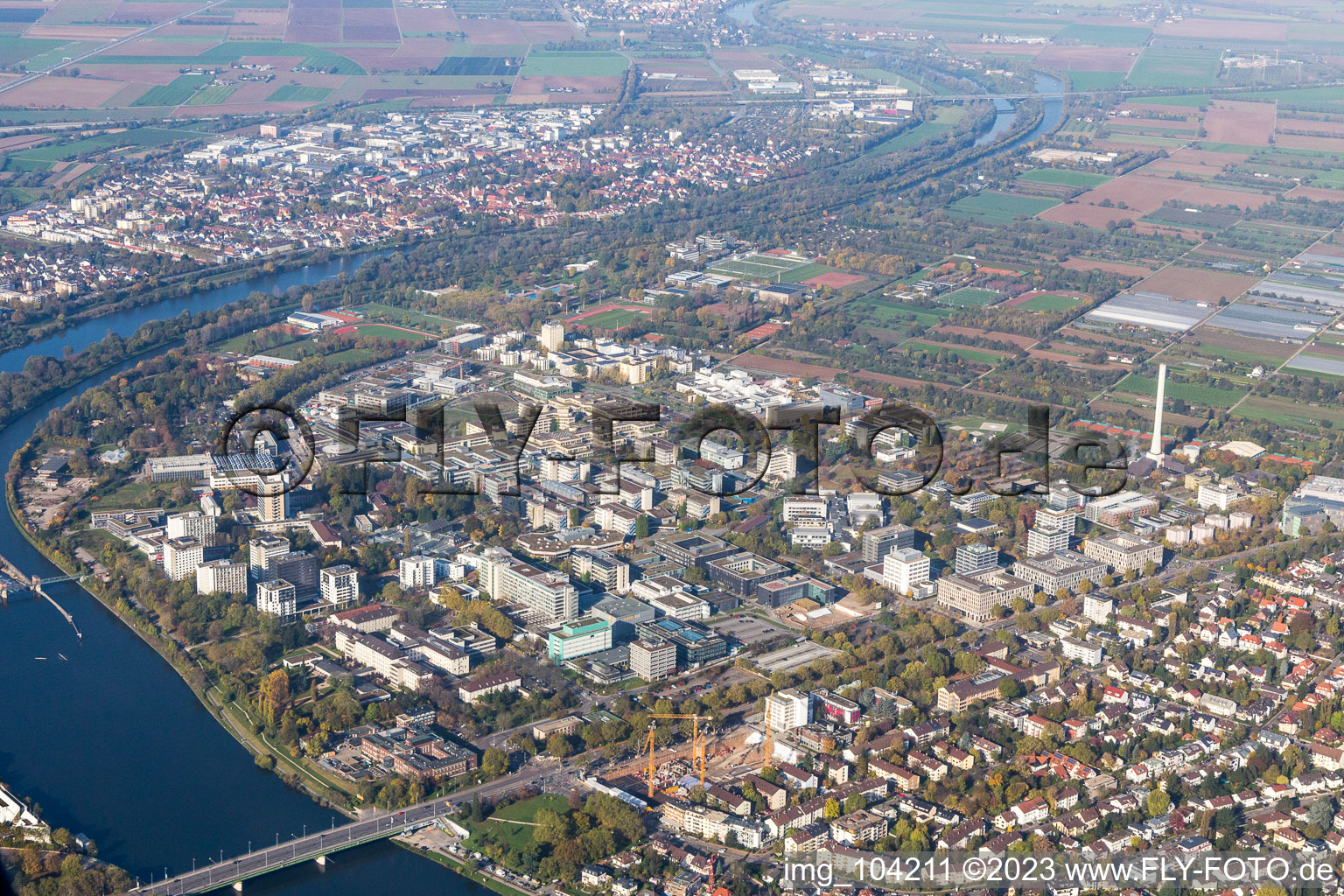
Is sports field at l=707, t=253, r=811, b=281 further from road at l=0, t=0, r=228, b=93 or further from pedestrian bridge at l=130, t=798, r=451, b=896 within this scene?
road at l=0, t=0, r=228, b=93

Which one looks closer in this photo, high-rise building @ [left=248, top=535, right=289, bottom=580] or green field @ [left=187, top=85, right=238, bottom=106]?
high-rise building @ [left=248, top=535, right=289, bottom=580]

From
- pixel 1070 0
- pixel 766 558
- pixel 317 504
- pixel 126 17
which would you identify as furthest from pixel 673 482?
pixel 1070 0

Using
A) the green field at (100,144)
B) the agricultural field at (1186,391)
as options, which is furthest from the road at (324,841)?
the green field at (100,144)

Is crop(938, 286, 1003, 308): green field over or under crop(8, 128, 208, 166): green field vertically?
under

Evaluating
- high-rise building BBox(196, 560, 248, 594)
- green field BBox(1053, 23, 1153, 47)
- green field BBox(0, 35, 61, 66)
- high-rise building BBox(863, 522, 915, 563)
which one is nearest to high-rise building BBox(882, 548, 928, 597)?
high-rise building BBox(863, 522, 915, 563)

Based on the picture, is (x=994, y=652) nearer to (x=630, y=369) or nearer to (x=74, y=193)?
(x=630, y=369)

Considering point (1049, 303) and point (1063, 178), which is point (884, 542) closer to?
point (1049, 303)

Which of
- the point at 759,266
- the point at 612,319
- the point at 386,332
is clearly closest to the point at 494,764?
the point at 386,332
